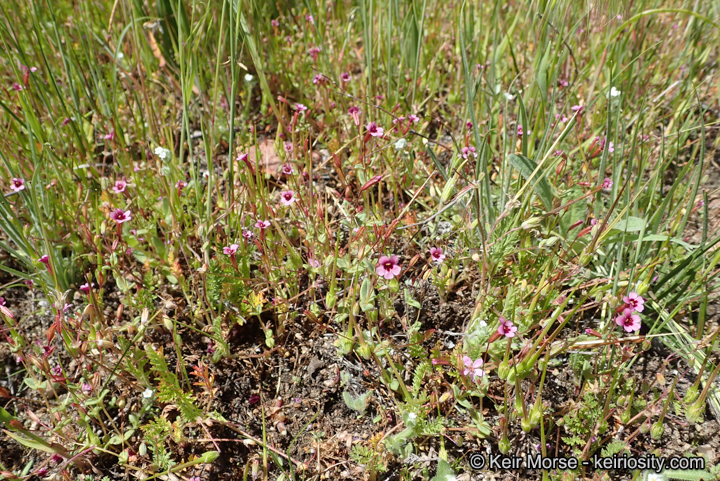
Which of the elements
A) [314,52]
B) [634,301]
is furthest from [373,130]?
[634,301]

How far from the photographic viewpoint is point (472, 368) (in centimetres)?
148

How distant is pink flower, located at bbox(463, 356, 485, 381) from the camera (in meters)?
1.44

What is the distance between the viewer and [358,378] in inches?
64.9

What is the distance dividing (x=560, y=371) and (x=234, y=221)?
133 cm

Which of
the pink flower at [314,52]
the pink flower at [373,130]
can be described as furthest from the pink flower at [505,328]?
the pink flower at [314,52]

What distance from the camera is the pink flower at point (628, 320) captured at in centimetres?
140

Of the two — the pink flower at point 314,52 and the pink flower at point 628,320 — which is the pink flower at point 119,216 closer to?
the pink flower at point 314,52

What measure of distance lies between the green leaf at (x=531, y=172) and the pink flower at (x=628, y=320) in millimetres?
437

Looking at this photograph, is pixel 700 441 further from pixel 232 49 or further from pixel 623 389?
pixel 232 49

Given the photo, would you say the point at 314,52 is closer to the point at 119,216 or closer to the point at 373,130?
the point at 373,130

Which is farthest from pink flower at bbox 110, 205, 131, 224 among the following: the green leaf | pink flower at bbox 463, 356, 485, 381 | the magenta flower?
the green leaf

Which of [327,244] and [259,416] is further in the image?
[327,244]

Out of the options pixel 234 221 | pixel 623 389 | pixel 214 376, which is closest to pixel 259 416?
pixel 214 376

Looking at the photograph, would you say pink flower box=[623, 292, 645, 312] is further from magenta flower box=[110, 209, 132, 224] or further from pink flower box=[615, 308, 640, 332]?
magenta flower box=[110, 209, 132, 224]
